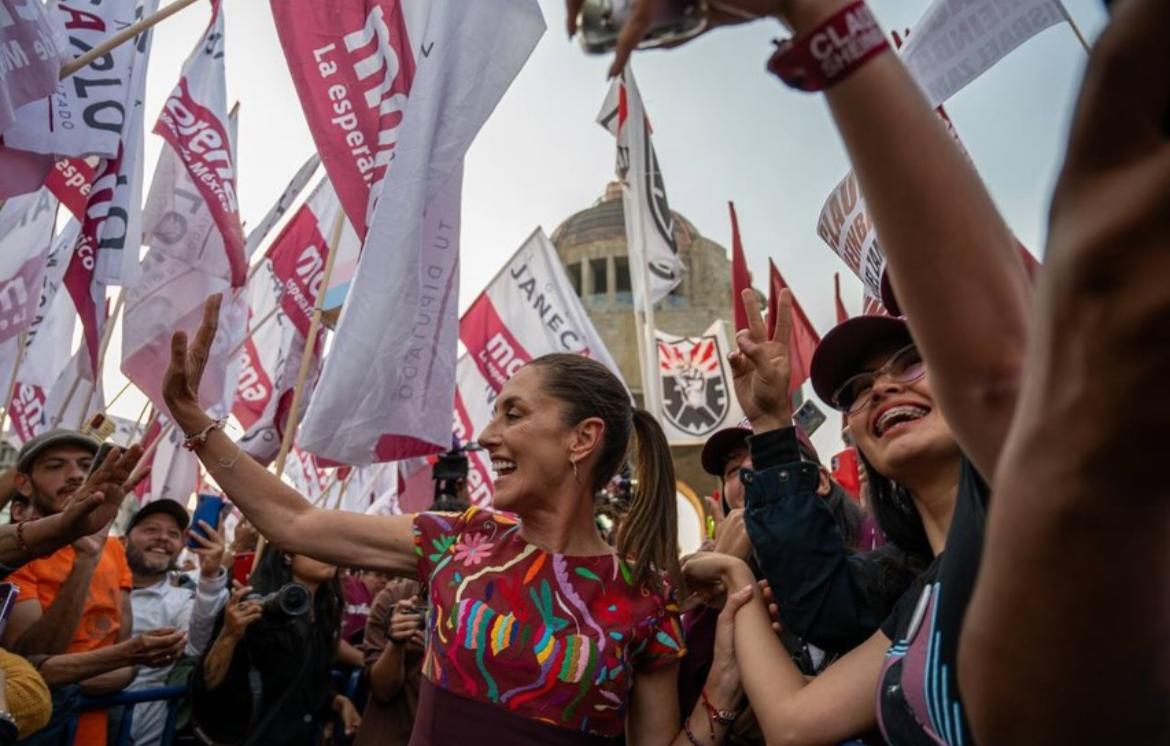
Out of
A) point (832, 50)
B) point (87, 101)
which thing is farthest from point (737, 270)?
point (832, 50)

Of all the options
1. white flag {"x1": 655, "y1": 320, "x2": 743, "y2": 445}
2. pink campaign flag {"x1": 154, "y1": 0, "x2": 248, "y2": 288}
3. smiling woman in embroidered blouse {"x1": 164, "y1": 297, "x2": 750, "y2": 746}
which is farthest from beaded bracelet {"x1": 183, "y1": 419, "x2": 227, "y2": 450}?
white flag {"x1": 655, "y1": 320, "x2": 743, "y2": 445}

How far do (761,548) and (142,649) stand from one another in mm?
2650

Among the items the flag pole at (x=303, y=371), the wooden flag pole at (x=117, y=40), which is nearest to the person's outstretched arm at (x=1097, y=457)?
the flag pole at (x=303, y=371)

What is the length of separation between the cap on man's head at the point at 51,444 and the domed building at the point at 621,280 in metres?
28.9

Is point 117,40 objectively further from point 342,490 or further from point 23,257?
point 342,490

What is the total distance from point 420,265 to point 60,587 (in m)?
1.97

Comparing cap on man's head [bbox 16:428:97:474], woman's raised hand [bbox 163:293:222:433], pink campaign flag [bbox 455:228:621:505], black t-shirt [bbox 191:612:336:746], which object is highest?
pink campaign flag [bbox 455:228:621:505]

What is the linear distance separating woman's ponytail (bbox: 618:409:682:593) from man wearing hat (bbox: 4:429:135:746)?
2.22 meters

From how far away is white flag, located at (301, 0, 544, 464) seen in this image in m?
3.86

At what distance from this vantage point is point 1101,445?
1.63 ft

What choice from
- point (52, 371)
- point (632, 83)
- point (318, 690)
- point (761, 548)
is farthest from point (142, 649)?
point (632, 83)

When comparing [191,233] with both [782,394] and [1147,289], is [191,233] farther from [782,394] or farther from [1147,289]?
[1147,289]

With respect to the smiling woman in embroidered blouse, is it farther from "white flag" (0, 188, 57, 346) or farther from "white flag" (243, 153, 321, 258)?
"white flag" (243, 153, 321, 258)

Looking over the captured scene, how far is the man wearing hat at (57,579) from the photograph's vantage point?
333 cm
